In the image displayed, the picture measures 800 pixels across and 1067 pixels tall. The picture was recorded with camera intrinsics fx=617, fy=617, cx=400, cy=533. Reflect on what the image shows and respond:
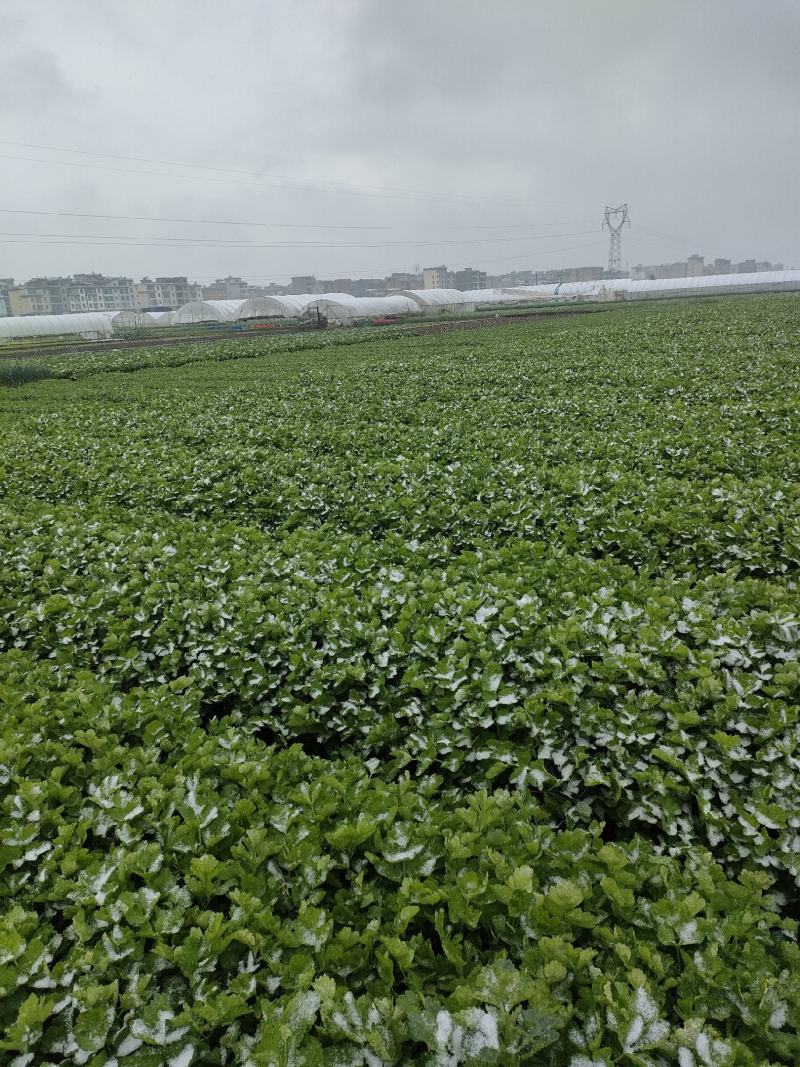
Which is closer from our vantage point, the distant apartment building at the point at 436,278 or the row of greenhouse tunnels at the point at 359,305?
the row of greenhouse tunnels at the point at 359,305

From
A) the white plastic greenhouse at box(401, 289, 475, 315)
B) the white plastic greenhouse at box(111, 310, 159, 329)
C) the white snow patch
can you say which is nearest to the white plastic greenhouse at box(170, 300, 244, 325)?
the white plastic greenhouse at box(111, 310, 159, 329)

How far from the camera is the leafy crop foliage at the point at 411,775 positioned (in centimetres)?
171

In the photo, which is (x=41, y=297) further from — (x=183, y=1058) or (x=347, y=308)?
(x=183, y=1058)

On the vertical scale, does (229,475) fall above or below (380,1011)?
above

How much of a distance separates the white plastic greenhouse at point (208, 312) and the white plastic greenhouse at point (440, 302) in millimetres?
20574

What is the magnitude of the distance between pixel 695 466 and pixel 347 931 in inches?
252

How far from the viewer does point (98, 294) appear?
14838cm

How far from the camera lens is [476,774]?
292cm

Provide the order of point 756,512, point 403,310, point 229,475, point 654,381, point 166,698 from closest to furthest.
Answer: point 166,698
point 756,512
point 229,475
point 654,381
point 403,310

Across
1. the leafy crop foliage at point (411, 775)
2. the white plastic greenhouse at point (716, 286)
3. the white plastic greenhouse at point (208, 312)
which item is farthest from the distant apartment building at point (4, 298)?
the leafy crop foliage at point (411, 775)

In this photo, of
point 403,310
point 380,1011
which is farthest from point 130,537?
point 403,310

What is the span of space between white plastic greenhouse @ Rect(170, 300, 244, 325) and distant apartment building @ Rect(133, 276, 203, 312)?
102 meters

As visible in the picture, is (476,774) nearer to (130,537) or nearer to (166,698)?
(166,698)

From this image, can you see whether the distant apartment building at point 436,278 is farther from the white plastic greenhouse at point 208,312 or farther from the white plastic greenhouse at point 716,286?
the white plastic greenhouse at point 208,312
